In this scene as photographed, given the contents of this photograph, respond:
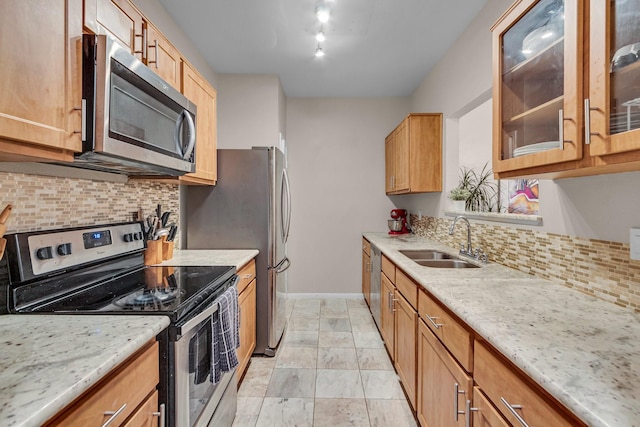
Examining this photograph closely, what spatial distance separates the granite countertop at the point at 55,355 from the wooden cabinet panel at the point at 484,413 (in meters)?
1.10

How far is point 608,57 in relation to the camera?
3.08 feet

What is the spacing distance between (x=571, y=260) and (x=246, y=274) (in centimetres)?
192

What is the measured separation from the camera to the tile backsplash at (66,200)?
1.22 m

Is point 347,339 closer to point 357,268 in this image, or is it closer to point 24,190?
point 357,268

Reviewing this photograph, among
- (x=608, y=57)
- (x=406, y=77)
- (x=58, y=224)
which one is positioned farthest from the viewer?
(x=406, y=77)

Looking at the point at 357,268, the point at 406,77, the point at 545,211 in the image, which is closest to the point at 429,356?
the point at 545,211

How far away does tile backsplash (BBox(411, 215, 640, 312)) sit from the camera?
1.19m

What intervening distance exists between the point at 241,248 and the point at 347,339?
135 centimetres

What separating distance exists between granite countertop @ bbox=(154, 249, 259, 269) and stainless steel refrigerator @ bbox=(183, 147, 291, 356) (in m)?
0.08

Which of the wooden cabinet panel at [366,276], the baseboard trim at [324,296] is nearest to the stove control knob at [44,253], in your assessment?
the wooden cabinet panel at [366,276]

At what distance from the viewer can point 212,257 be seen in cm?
225

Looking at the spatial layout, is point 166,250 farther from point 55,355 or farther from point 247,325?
point 55,355

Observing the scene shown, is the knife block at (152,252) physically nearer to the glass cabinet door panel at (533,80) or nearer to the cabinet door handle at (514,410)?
the cabinet door handle at (514,410)

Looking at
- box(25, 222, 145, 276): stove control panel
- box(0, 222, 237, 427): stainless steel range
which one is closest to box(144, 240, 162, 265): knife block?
box(25, 222, 145, 276): stove control panel
